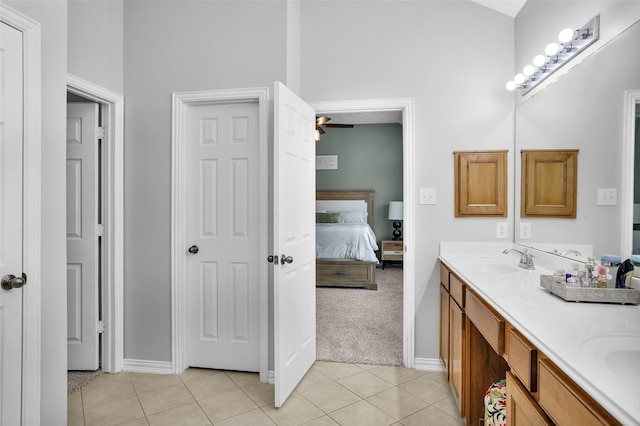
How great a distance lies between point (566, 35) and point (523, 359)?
175cm

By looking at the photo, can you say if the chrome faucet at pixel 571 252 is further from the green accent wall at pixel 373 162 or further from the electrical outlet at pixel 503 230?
the green accent wall at pixel 373 162

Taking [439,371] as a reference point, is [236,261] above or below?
above

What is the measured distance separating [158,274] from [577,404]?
8.85ft

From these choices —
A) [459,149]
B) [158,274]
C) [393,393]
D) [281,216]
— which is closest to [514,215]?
[459,149]

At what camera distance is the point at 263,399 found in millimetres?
2488

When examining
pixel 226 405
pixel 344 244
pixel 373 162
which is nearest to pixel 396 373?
pixel 226 405

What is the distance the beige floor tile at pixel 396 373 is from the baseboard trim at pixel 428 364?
5 cm

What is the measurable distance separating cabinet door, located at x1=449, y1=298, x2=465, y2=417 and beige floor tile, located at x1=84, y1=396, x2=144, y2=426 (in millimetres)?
1887

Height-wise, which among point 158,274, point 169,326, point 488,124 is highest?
point 488,124

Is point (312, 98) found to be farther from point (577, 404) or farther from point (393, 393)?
point (577, 404)

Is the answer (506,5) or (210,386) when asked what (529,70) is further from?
(210,386)

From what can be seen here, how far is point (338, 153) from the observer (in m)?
7.54

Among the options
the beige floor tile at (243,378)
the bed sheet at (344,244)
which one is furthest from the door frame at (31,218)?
the bed sheet at (344,244)

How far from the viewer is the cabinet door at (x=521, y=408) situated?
3.72 feet
